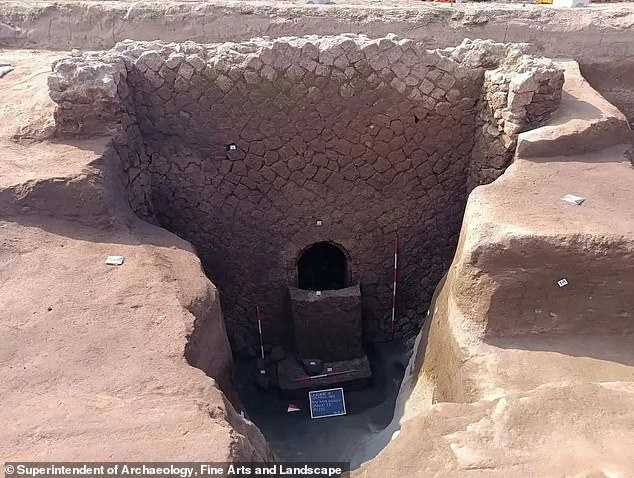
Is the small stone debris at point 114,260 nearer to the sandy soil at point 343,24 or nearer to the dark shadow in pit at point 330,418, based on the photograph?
the dark shadow in pit at point 330,418

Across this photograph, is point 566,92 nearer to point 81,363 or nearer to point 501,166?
point 501,166

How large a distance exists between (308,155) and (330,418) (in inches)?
118

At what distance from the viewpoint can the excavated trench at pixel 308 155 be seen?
6188 millimetres

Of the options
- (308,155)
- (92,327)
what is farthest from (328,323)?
(92,327)

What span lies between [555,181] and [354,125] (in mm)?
2253

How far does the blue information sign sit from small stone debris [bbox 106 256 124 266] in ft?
10.4

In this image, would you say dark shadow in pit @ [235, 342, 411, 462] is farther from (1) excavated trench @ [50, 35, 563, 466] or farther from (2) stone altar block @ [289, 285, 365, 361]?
(2) stone altar block @ [289, 285, 365, 361]

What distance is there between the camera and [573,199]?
4977 millimetres

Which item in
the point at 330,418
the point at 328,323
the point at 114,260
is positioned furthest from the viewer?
the point at 328,323

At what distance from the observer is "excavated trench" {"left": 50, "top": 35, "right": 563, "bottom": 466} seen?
244 inches

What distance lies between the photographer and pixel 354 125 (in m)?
6.62

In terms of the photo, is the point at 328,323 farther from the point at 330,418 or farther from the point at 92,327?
the point at 92,327

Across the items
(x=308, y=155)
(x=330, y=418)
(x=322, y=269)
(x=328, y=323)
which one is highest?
(x=308, y=155)

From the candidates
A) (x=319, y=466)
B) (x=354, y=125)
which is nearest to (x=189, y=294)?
(x=319, y=466)
